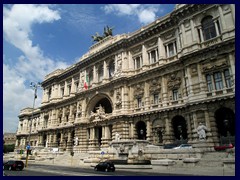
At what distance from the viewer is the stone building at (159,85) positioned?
2411 centimetres

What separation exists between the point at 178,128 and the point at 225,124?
6026mm

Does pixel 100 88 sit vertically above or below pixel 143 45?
below

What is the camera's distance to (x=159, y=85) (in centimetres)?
3062

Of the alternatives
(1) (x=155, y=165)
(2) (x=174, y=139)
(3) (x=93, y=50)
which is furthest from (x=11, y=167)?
(3) (x=93, y=50)

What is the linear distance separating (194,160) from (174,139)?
31.3 ft

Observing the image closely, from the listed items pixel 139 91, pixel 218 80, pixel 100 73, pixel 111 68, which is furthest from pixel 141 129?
pixel 100 73

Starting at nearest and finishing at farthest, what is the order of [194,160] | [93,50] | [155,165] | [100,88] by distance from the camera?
[194,160], [155,165], [100,88], [93,50]

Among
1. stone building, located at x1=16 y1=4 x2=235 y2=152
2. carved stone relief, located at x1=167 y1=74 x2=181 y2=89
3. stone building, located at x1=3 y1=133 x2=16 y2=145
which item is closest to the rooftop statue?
stone building, located at x1=16 y1=4 x2=235 y2=152

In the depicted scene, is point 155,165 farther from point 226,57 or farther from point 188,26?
point 188,26

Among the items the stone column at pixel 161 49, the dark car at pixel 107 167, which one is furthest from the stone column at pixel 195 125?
the dark car at pixel 107 167

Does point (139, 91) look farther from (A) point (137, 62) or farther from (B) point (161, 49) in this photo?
(B) point (161, 49)

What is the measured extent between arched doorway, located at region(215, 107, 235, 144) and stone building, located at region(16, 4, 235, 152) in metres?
0.09

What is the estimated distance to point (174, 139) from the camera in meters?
27.6

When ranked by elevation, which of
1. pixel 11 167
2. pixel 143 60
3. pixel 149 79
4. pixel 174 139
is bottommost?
pixel 11 167
